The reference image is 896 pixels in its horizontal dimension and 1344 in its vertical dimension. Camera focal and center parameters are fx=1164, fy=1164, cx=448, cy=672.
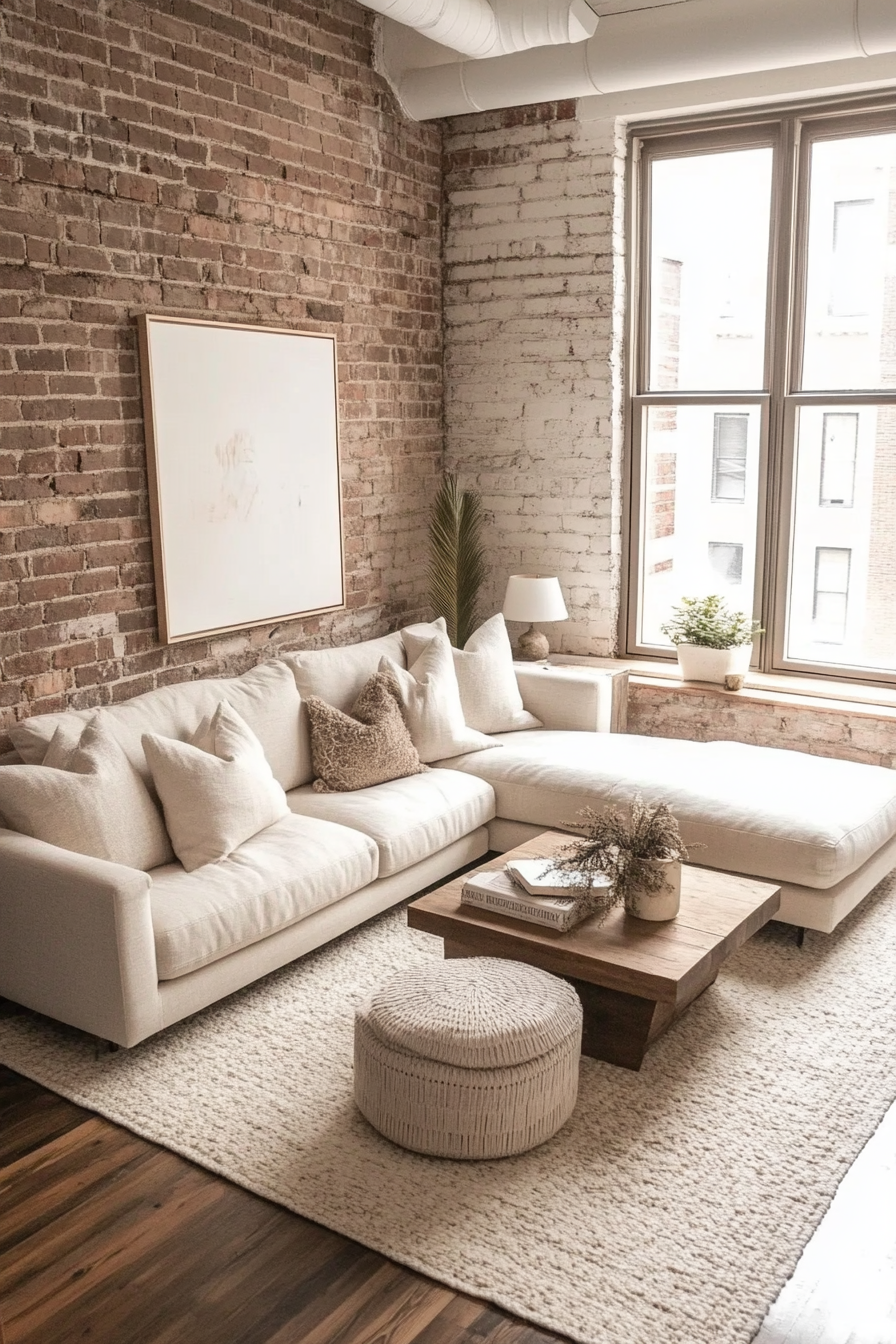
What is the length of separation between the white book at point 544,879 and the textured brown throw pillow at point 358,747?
98 centimetres

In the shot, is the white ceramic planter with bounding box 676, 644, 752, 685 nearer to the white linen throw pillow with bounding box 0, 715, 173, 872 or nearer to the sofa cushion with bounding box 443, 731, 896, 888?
the sofa cushion with bounding box 443, 731, 896, 888

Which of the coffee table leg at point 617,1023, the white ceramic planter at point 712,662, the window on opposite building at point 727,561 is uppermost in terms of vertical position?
the window on opposite building at point 727,561

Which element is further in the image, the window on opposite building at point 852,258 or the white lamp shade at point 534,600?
the white lamp shade at point 534,600

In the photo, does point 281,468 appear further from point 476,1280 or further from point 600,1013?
point 476,1280

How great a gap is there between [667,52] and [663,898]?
3.25 metres

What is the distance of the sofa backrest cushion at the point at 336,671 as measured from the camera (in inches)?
173

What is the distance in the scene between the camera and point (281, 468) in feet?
15.3

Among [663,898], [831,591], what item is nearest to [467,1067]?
[663,898]

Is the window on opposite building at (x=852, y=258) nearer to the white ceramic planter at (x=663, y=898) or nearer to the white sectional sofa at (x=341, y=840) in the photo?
the white sectional sofa at (x=341, y=840)

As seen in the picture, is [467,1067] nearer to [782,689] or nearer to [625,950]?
[625,950]

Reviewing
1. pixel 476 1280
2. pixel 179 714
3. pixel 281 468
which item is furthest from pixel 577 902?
pixel 281 468

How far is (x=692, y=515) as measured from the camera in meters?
5.42

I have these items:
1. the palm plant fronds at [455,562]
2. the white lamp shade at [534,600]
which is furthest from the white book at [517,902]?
the palm plant fronds at [455,562]

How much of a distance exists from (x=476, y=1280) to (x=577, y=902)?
1.10 meters
